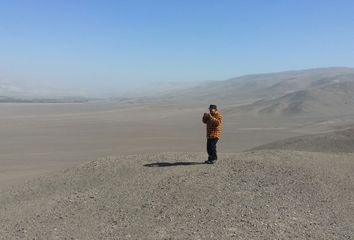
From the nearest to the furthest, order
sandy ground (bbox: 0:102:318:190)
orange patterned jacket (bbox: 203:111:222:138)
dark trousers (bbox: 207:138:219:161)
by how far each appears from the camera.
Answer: dark trousers (bbox: 207:138:219:161) < orange patterned jacket (bbox: 203:111:222:138) < sandy ground (bbox: 0:102:318:190)

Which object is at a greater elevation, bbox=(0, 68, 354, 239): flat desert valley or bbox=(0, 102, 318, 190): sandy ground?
bbox=(0, 68, 354, 239): flat desert valley

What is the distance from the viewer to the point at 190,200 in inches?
368

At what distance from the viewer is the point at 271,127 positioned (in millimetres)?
38656

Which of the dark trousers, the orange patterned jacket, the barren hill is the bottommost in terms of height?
the barren hill

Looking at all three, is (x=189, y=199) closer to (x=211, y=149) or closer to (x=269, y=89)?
(x=211, y=149)

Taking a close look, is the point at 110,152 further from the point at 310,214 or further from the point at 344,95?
the point at 344,95

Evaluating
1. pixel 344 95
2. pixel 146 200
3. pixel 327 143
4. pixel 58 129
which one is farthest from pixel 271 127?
pixel 146 200

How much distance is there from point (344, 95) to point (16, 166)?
48.7 m

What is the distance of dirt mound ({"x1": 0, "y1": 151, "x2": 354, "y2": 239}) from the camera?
8.16 meters

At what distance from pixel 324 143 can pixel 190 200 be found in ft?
35.2

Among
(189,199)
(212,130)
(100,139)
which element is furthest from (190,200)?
(100,139)

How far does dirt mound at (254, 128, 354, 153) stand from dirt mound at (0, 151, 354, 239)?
5125mm

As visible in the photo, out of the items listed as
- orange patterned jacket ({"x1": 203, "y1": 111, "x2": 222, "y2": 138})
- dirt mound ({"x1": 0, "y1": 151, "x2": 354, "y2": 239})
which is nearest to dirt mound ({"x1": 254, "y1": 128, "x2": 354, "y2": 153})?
dirt mound ({"x1": 0, "y1": 151, "x2": 354, "y2": 239})

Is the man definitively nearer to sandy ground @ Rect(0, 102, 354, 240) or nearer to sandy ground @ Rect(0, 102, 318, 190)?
sandy ground @ Rect(0, 102, 354, 240)
